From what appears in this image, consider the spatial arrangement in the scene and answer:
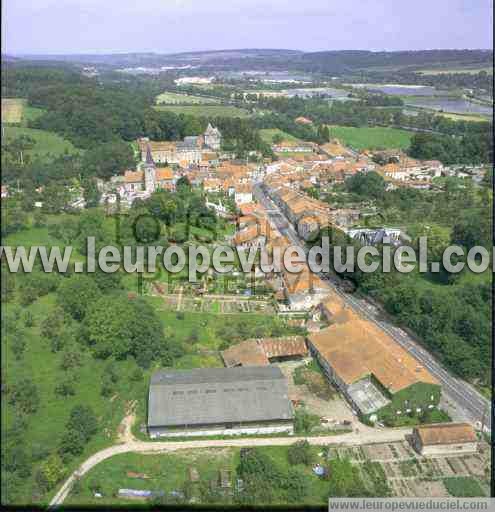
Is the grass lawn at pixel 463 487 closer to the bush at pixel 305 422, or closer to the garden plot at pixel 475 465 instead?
the garden plot at pixel 475 465

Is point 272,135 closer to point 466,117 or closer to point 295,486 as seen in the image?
point 466,117

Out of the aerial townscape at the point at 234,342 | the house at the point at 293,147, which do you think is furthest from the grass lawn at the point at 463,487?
the house at the point at 293,147

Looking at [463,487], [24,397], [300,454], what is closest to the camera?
[463,487]

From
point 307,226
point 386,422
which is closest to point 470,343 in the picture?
point 386,422

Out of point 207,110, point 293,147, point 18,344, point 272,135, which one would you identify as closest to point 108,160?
point 293,147

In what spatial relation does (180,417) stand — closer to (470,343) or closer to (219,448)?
(219,448)

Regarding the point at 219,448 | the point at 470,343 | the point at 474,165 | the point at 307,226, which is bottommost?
the point at 219,448
